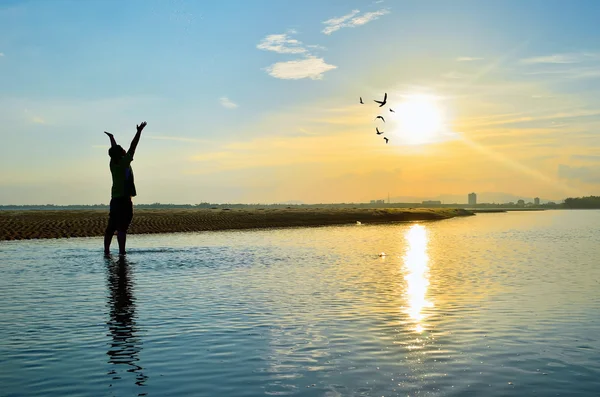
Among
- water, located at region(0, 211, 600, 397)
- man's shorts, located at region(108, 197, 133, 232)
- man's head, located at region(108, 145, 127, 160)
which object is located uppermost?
man's head, located at region(108, 145, 127, 160)

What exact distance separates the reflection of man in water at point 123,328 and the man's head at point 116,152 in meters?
8.96

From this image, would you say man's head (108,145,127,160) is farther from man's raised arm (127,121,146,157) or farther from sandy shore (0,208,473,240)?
sandy shore (0,208,473,240)

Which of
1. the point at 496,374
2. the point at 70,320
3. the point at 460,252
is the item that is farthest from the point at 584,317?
the point at 460,252

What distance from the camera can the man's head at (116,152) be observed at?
32188 mm

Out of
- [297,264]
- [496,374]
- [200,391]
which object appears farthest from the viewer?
[297,264]

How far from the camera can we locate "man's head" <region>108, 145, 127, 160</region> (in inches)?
1267

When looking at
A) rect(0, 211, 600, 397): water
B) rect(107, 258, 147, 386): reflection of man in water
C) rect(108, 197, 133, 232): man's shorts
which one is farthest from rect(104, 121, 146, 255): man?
rect(107, 258, 147, 386): reflection of man in water

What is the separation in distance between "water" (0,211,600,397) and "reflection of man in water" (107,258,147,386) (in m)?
0.04

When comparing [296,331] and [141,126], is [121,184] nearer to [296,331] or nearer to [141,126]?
[141,126]

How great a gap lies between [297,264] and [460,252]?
1441cm

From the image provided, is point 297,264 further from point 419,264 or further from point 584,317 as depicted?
point 584,317

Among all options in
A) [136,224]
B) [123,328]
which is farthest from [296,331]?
[136,224]

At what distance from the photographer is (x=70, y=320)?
51.8 ft

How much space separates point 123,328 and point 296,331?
3.92 metres
